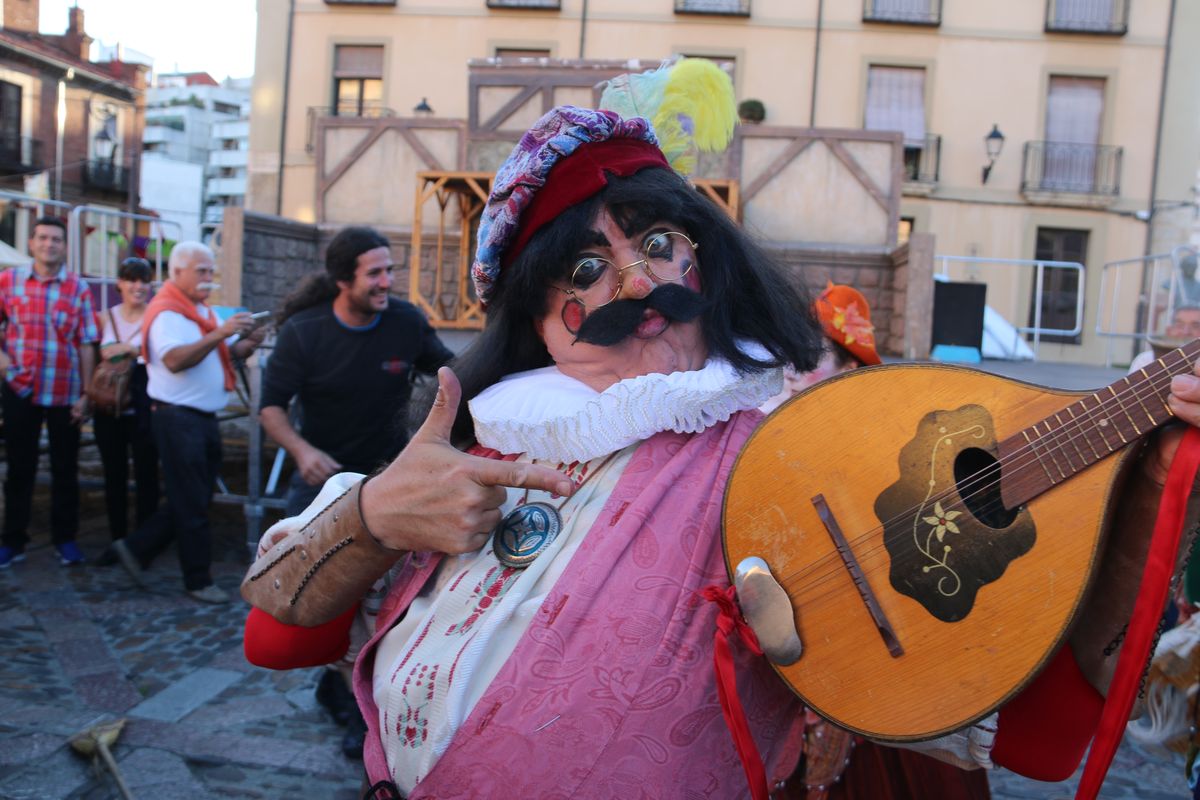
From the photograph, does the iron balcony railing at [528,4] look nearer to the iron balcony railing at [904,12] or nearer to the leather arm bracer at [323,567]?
the iron balcony railing at [904,12]

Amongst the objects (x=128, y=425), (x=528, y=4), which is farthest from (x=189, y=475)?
(x=528, y=4)

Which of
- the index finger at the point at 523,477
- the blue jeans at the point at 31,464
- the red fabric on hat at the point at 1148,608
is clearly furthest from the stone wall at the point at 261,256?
the red fabric on hat at the point at 1148,608

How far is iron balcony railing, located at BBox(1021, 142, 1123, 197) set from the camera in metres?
19.1

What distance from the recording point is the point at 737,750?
1332 mm

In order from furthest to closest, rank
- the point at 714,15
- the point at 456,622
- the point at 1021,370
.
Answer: the point at 714,15 < the point at 1021,370 < the point at 456,622

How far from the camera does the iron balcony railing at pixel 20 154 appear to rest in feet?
90.4

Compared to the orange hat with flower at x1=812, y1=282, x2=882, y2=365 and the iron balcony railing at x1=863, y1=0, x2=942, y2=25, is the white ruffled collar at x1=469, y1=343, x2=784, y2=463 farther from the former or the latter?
the iron balcony railing at x1=863, y1=0, x2=942, y2=25

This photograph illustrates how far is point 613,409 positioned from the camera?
4.88 ft

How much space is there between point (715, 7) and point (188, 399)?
650 inches

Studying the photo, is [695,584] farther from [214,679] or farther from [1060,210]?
[1060,210]

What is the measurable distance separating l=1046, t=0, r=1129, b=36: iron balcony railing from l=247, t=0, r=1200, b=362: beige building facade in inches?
1.3

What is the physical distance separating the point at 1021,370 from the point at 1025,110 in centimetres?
1121

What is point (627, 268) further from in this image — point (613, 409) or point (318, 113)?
point (318, 113)

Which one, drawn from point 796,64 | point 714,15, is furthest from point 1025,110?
point 714,15
